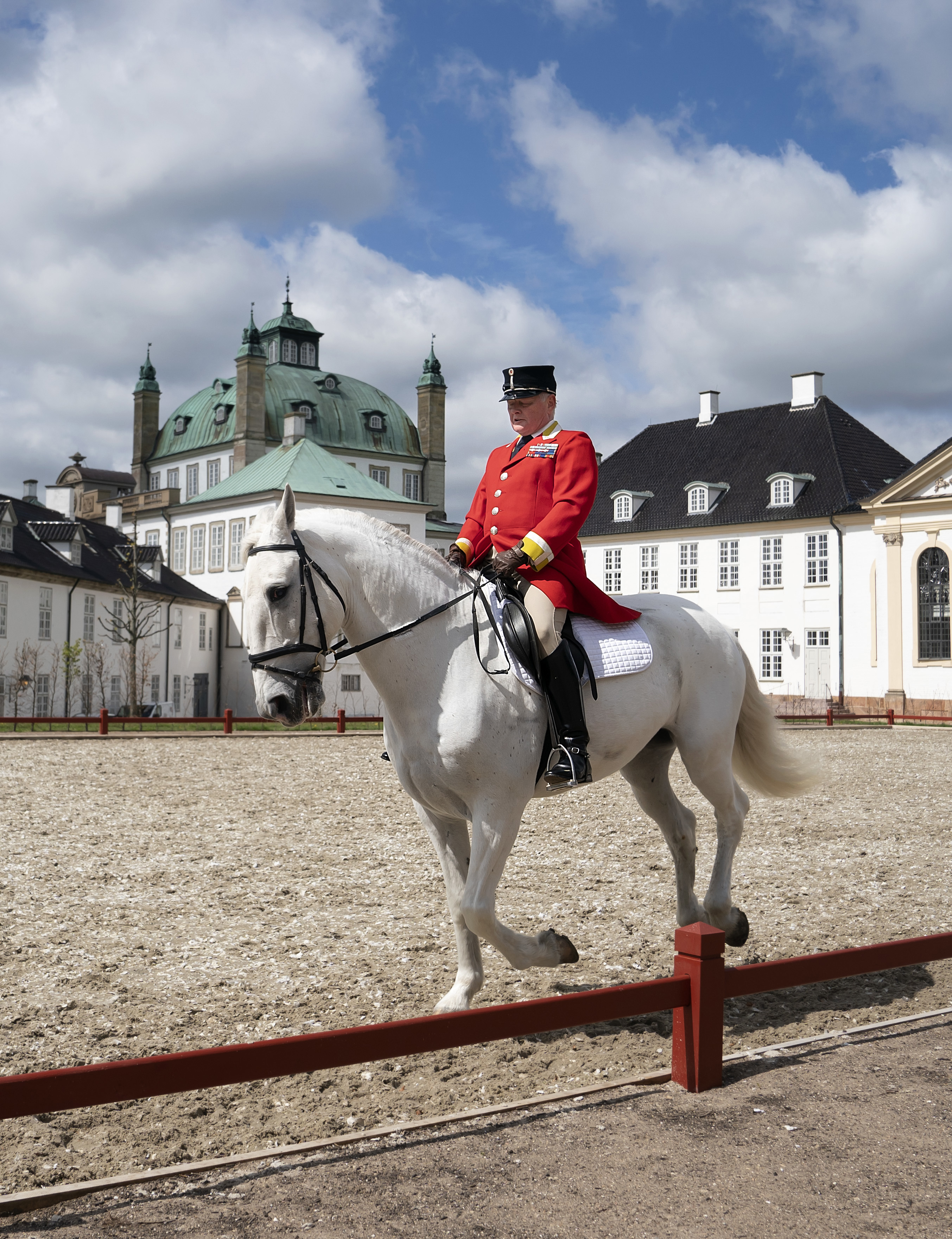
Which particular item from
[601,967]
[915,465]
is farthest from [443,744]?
[915,465]

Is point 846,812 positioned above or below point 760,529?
below

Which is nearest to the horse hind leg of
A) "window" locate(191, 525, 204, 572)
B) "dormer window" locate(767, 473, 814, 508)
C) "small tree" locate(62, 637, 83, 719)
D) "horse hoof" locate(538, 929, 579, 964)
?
"horse hoof" locate(538, 929, 579, 964)

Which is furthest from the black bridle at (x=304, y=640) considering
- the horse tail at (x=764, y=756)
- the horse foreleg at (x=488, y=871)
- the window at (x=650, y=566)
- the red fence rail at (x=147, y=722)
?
the window at (x=650, y=566)

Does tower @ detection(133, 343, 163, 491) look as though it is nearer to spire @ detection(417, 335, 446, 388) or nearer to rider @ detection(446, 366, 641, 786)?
spire @ detection(417, 335, 446, 388)

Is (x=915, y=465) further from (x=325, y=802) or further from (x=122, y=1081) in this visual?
(x=122, y=1081)

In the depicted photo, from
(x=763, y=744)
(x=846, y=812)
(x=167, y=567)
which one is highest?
(x=167, y=567)

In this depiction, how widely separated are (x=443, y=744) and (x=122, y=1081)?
6.45 feet

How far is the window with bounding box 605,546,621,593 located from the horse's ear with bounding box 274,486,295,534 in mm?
51122

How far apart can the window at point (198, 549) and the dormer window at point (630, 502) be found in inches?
928

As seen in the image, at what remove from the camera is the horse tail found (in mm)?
6922

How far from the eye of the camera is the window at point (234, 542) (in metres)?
59.7

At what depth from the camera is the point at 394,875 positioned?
960 cm

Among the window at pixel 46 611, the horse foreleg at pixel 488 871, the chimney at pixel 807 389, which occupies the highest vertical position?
the chimney at pixel 807 389

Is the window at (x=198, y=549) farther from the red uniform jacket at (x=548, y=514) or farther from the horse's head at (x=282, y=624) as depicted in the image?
the horse's head at (x=282, y=624)
